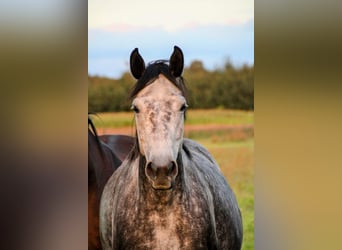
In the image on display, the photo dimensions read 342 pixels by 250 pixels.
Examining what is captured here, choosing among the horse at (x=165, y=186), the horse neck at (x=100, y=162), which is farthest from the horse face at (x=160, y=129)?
the horse neck at (x=100, y=162)

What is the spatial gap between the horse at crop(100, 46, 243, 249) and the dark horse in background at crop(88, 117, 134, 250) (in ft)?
0.13

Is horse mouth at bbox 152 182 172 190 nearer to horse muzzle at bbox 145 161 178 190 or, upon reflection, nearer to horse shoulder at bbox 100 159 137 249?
horse muzzle at bbox 145 161 178 190

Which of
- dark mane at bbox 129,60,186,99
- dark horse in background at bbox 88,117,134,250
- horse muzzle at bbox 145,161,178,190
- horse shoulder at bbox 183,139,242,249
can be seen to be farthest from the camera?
dark horse in background at bbox 88,117,134,250

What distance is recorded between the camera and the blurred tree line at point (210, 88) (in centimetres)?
203

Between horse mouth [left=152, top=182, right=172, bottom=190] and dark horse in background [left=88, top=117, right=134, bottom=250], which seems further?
dark horse in background [left=88, top=117, right=134, bottom=250]

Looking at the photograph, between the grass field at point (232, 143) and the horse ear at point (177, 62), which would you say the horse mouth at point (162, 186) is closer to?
the grass field at point (232, 143)

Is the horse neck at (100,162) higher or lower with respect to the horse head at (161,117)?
lower

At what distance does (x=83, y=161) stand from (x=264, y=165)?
0.80m

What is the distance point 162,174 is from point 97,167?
0.48 m

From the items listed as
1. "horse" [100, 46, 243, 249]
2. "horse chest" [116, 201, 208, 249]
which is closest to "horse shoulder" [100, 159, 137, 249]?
"horse" [100, 46, 243, 249]

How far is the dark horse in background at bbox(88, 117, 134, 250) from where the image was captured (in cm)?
210

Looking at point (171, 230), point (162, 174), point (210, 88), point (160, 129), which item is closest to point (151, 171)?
point (162, 174)

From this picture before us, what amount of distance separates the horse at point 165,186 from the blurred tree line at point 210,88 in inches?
4.6

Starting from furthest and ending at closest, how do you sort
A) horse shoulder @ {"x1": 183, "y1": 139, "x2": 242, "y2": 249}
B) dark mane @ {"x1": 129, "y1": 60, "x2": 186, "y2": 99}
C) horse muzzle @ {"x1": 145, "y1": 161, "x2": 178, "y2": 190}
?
horse shoulder @ {"x1": 183, "y1": 139, "x2": 242, "y2": 249} → dark mane @ {"x1": 129, "y1": 60, "x2": 186, "y2": 99} → horse muzzle @ {"x1": 145, "y1": 161, "x2": 178, "y2": 190}
